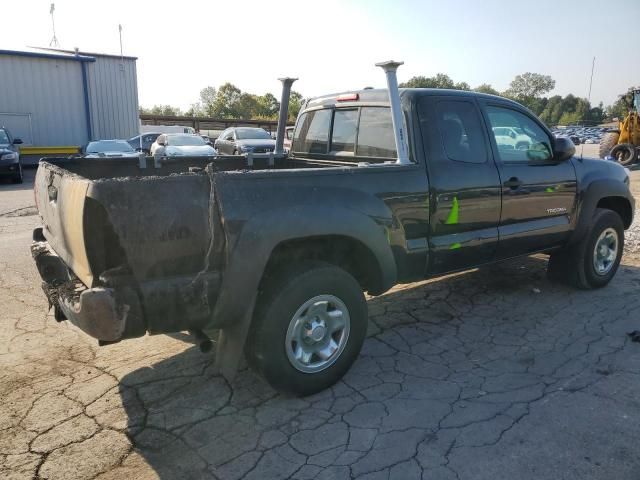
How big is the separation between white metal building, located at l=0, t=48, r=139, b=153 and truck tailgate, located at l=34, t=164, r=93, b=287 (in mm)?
21822

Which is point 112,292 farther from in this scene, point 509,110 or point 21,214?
point 21,214

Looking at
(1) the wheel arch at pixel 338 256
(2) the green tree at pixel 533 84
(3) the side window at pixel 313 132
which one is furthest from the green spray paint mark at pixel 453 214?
(2) the green tree at pixel 533 84

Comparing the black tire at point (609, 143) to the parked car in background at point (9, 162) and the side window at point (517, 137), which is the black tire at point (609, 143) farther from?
the parked car in background at point (9, 162)

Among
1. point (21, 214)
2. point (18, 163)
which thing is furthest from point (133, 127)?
point (21, 214)

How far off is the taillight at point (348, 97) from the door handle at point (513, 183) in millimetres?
1452

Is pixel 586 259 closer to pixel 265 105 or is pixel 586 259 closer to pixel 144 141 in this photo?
pixel 144 141

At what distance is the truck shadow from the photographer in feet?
8.92

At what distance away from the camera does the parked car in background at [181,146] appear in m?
17.0

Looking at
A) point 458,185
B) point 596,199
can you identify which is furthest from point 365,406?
point 596,199

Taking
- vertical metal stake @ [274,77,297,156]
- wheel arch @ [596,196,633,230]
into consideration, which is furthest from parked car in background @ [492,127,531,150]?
vertical metal stake @ [274,77,297,156]

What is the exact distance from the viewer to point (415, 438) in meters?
2.83

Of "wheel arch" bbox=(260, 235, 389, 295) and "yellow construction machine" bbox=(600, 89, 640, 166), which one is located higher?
"yellow construction machine" bbox=(600, 89, 640, 166)

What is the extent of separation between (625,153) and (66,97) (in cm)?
2360

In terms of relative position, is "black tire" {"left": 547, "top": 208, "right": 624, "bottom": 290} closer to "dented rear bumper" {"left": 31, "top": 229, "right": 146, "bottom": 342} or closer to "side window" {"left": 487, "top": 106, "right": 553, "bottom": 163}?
"side window" {"left": 487, "top": 106, "right": 553, "bottom": 163}
